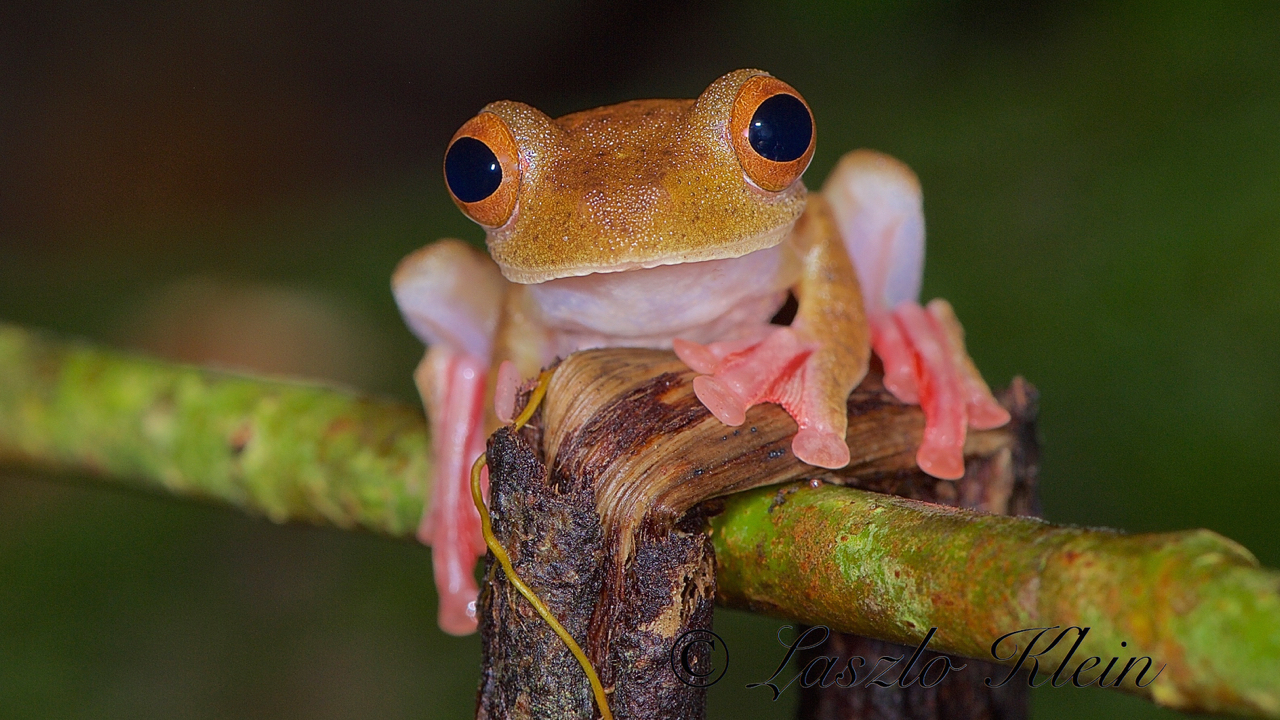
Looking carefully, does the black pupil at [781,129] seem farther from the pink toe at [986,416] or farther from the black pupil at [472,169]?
the pink toe at [986,416]

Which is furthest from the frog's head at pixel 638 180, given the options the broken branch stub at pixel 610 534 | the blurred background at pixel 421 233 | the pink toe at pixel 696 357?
the blurred background at pixel 421 233

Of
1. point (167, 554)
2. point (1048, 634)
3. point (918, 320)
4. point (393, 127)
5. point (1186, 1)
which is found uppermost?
point (393, 127)

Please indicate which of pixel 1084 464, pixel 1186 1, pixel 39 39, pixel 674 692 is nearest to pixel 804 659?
pixel 674 692

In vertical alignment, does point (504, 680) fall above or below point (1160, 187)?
below

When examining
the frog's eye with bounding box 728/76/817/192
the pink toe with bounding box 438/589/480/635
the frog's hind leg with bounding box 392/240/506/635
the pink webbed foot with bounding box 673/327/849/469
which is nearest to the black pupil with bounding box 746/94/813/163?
the frog's eye with bounding box 728/76/817/192

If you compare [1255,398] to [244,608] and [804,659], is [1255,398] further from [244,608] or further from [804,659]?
[244,608]

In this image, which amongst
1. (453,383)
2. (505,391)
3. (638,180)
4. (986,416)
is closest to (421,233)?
(453,383)
